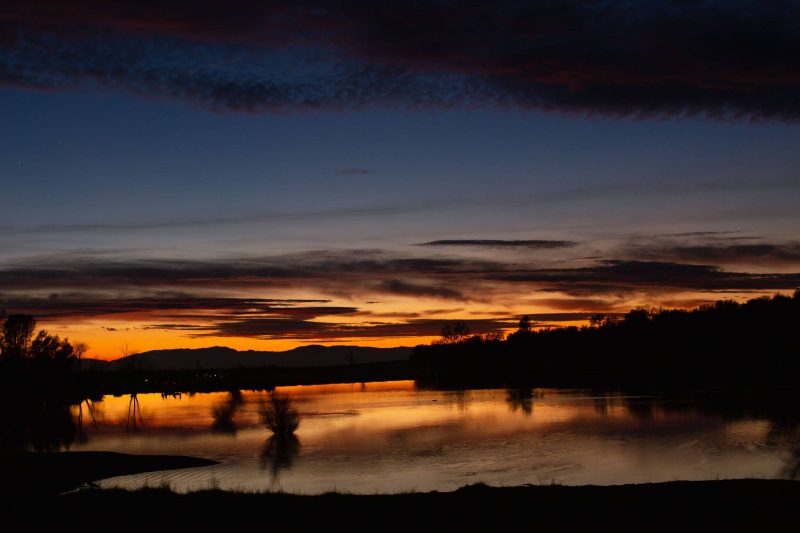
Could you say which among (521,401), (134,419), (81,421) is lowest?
(521,401)

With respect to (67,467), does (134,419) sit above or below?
below

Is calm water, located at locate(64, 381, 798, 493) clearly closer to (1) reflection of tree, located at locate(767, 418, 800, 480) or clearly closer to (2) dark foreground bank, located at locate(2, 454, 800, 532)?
(1) reflection of tree, located at locate(767, 418, 800, 480)

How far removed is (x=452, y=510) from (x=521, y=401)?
63831mm

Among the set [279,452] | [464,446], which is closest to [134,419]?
[279,452]

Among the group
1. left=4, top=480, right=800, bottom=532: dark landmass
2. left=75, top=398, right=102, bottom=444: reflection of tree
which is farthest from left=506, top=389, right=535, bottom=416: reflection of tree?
left=4, top=480, right=800, bottom=532: dark landmass

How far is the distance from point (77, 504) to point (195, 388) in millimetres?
141244

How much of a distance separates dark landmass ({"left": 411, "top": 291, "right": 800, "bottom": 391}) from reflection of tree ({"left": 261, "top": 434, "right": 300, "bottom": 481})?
58.5 m

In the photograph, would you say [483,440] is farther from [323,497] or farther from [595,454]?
[323,497]

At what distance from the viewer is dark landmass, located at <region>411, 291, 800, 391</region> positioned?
11012 cm

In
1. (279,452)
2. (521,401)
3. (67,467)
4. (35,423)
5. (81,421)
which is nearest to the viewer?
(67,467)

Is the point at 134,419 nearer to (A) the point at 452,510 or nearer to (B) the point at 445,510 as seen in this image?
(B) the point at 445,510

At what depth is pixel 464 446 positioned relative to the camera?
46.8 meters

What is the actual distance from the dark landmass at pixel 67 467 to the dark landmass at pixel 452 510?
9.29m

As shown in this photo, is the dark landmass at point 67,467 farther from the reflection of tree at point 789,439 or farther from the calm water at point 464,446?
the reflection of tree at point 789,439
